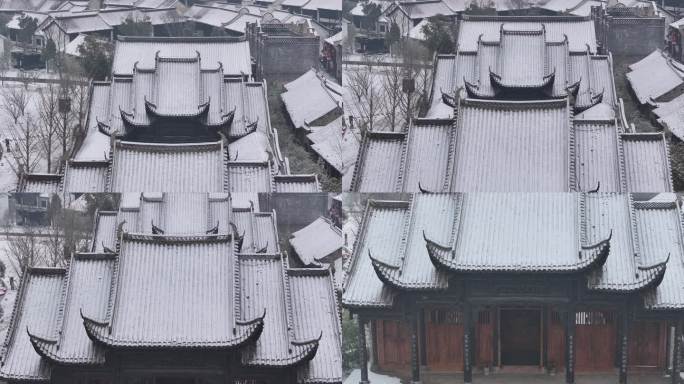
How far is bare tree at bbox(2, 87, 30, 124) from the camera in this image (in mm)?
9836

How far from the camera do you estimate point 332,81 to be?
9273mm

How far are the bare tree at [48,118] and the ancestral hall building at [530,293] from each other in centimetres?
367

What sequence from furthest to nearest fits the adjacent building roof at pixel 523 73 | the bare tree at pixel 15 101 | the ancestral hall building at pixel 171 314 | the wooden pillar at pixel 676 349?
1. the bare tree at pixel 15 101
2. the adjacent building roof at pixel 523 73
3. the ancestral hall building at pixel 171 314
4. the wooden pillar at pixel 676 349

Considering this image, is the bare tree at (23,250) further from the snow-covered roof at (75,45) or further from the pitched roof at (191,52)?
the snow-covered roof at (75,45)

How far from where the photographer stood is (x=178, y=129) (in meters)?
9.83

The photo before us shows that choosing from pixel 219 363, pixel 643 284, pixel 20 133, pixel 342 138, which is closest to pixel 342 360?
pixel 219 363

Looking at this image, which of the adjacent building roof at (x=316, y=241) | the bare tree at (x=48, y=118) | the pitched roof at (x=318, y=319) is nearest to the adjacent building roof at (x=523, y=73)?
the adjacent building roof at (x=316, y=241)

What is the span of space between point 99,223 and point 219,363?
4.09ft

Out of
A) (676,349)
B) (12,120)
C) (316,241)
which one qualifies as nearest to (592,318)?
(676,349)

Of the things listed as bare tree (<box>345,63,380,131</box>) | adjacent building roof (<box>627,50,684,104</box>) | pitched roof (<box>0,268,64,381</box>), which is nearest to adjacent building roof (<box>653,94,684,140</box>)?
adjacent building roof (<box>627,50,684,104</box>)

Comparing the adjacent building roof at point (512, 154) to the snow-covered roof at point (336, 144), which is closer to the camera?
the adjacent building roof at point (512, 154)

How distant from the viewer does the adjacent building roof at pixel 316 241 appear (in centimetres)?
722

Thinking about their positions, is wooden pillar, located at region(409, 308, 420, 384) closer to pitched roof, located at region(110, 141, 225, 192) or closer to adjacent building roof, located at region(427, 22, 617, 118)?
pitched roof, located at region(110, 141, 225, 192)

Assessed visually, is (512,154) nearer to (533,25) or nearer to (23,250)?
(533,25)
